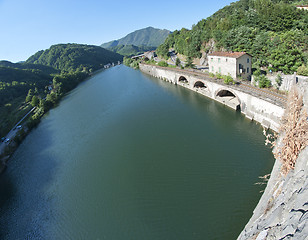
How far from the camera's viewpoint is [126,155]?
26.5m

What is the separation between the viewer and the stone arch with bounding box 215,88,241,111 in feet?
113

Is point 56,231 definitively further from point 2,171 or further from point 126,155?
point 2,171

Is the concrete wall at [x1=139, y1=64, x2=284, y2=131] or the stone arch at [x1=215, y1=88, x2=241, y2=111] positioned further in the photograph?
the stone arch at [x1=215, y1=88, x2=241, y2=111]

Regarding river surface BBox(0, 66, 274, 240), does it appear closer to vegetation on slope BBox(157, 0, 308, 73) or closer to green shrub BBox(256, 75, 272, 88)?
green shrub BBox(256, 75, 272, 88)

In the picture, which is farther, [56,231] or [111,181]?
[111,181]

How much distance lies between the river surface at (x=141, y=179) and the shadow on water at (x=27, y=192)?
12 cm

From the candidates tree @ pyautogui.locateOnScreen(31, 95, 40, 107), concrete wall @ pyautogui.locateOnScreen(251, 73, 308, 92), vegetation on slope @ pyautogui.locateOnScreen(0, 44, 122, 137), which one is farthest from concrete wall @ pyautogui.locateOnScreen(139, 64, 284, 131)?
tree @ pyautogui.locateOnScreen(31, 95, 40, 107)

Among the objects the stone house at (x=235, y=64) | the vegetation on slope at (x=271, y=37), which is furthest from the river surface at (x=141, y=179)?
the vegetation on slope at (x=271, y=37)

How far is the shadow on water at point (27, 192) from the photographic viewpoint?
19484 millimetres

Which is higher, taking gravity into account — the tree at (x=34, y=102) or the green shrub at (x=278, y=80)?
the green shrub at (x=278, y=80)

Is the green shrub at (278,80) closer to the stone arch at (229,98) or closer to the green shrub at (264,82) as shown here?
the green shrub at (264,82)

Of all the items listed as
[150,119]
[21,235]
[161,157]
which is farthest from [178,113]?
[21,235]

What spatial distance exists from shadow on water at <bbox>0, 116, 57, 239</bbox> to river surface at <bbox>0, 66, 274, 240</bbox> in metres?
0.12

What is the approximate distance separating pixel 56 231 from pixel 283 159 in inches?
841
